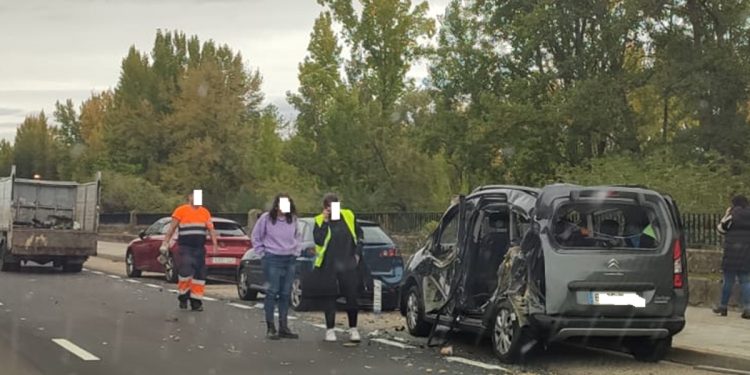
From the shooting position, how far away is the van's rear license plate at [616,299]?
9.59 metres

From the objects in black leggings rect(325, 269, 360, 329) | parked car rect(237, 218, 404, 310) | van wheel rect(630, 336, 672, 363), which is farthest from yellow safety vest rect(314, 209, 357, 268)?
van wheel rect(630, 336, 672, 363)

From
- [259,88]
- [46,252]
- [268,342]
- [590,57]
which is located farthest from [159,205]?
[268,342]

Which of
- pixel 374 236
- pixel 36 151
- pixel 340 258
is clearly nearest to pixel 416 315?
pixel 340 258

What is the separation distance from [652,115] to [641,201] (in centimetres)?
3468

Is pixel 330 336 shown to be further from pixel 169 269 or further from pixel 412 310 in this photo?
pixel 169 269

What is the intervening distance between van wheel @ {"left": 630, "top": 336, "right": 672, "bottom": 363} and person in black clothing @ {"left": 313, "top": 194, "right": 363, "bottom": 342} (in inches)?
123

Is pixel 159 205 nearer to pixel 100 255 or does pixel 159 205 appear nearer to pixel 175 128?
pixel 175 128

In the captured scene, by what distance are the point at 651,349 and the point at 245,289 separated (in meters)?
8.55

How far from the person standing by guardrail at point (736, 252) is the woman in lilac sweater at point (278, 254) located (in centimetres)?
620

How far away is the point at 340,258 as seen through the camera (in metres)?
11.4

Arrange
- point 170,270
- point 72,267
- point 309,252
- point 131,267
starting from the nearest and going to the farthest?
point 309,252
point 170,270
point 131,267
point 72,267

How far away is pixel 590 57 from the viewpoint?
137ft

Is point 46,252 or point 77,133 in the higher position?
point 77,133

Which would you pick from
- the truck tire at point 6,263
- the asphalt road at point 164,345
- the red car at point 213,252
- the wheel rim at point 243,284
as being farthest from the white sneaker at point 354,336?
the truck tire at point 6,263
